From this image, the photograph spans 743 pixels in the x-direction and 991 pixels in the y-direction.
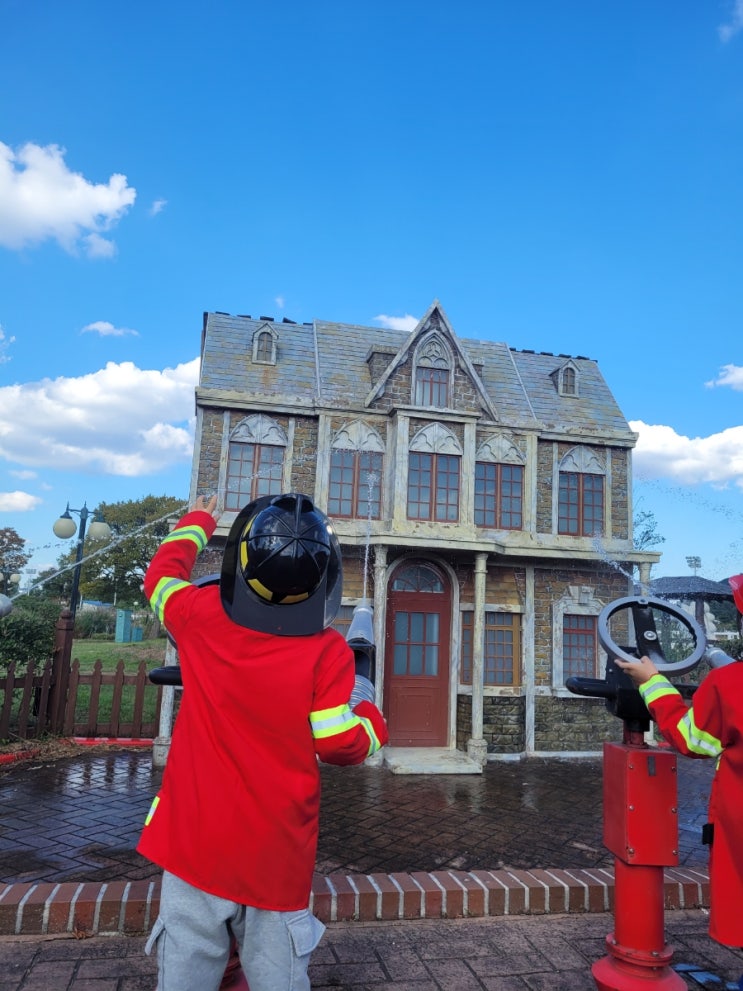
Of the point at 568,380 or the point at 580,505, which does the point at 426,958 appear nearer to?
the point at 580,505

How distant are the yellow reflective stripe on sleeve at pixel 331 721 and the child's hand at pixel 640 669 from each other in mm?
1266

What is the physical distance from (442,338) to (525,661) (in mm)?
5572

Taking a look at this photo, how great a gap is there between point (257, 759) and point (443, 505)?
8.88 meters

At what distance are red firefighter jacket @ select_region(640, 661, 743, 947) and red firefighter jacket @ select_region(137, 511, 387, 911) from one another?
1217mm

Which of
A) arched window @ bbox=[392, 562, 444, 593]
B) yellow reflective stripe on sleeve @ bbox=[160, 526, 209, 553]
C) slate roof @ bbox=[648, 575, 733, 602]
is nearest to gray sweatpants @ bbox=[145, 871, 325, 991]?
yellow reflective stripe on sleeve @ bbox=[160, 526, 209, 553]

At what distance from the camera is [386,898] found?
385 centimetres

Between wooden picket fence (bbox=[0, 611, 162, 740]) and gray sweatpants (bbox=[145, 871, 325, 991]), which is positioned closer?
gray sweatpants (bbox=[145, 871, 325, 991])

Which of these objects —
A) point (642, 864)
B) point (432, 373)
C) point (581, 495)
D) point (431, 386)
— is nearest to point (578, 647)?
point (581, 495)

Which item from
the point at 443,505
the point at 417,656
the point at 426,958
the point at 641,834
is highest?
the point at 443,505

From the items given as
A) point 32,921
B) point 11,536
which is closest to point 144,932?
point 32,921

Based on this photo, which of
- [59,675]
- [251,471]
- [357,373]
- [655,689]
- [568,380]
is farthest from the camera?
[568,380]

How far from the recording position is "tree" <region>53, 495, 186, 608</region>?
104 ft

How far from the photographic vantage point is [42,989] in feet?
9.64

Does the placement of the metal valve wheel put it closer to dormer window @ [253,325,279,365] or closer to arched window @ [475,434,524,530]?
arched window @ [475,434,524,530]
